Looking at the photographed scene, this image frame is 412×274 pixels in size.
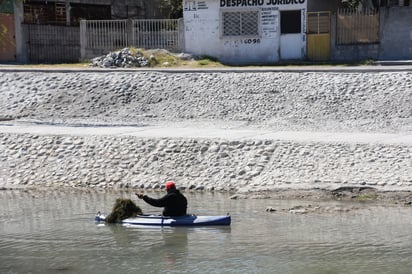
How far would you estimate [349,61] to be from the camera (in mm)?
33438

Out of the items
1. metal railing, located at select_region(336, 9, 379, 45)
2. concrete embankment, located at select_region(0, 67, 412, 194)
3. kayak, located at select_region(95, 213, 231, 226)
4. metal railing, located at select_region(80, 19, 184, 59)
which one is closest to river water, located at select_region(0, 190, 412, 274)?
kayak, located at select_region(95, 213, 231, 226)

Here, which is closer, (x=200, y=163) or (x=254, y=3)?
(x=200, y=163)

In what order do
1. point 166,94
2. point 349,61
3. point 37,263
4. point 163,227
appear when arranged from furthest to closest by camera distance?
1. point 349,61
2. point 166,94
3. point 163,227
4. point 37,263

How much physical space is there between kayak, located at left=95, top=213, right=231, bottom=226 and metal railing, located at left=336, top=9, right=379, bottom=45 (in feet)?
69.6

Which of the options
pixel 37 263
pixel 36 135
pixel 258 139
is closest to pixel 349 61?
pixel 258 139

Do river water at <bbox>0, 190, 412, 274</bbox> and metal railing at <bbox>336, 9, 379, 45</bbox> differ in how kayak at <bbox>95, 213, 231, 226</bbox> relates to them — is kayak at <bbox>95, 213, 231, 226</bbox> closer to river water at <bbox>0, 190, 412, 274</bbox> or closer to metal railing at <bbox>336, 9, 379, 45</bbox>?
river water at <bbox>0, 190, 412, 274</bbox>

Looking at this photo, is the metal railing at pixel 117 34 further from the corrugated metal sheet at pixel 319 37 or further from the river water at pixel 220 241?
the river water at pixel 220 241

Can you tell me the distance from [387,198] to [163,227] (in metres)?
5.54

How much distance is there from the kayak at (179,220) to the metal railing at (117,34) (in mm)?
22227

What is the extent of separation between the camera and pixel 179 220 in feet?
47.6

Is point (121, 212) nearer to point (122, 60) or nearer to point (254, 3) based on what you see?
point (122, 60)

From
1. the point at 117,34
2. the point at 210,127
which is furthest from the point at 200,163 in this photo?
the point at 117,34

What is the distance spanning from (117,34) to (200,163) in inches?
729

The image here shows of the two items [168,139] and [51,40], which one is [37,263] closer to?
[168,139]
